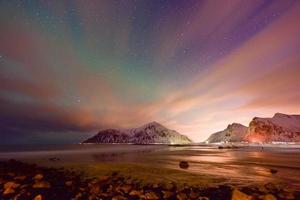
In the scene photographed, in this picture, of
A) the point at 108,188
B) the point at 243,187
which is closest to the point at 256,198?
the point at 243,187

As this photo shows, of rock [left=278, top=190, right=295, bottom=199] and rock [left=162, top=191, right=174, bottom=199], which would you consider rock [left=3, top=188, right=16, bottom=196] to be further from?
rock [left=278, top=190, right=295, bottom=199]

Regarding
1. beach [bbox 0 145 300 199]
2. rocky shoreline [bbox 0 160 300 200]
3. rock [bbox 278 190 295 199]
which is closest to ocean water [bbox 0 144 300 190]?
beach [bbox 0 145 300 199]

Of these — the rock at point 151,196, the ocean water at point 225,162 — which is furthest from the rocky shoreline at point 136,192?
the ocean water at point 225,162

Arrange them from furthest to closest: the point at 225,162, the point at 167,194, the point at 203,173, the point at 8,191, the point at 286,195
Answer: the point at 225,162 < the point at 203,173 < the point at 8,191 < the point at 167,194 < the point at 286,195

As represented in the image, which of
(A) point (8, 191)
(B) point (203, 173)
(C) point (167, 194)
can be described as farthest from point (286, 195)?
(A) point (8, 191)

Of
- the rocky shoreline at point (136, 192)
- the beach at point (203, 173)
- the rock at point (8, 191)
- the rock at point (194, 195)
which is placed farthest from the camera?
the beach at point (203, 173)

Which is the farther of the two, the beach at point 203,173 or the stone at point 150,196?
the beach at point 203,173

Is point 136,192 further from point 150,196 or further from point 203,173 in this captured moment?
point 203,173

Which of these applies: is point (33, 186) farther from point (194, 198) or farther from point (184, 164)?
point (184, 164)

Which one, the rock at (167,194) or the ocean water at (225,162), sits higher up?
the ocean water at (225,162)

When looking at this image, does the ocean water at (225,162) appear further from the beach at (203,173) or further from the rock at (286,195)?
the rock at (286,195)

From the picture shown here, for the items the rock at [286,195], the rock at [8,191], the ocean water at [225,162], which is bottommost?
the rock at [286,195]

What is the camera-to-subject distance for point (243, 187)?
1855cm

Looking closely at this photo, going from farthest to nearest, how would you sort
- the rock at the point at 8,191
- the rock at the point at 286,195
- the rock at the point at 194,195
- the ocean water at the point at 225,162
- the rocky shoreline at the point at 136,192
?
the ocean water at the point at 225,162 → the rock at the point at 8,191 → the rock at the point at 194,195 → the rocky shoreline at the point at 136,192 → the rock at the point at 286,195
